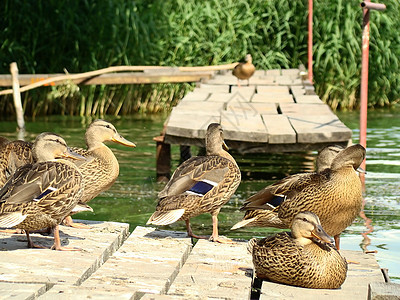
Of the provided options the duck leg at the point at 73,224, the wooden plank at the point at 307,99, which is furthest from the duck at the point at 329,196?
the wooden plank at the point at 307,99

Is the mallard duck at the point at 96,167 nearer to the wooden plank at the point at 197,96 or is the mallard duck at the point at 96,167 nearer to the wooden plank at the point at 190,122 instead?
the wooden plank at the point at 190,122

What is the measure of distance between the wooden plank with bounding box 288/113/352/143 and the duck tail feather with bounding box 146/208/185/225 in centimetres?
303

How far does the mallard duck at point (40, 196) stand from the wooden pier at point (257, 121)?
3.32 m

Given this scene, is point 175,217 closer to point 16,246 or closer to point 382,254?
point 16,246

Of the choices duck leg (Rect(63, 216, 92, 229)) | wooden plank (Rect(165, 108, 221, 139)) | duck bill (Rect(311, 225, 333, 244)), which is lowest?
wooden plank (Rect(165, 108, 221, 139))

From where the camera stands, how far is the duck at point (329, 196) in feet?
18.5

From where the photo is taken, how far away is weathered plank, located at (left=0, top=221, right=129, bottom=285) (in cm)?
480

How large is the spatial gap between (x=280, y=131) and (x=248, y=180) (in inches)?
50.9

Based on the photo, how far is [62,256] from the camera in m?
5.26

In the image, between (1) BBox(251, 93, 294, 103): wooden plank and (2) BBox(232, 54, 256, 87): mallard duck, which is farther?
(2) BBox(232, 54, 256, 87): mallard duck

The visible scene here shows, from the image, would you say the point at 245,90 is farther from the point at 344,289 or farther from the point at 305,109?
the point at 344,289

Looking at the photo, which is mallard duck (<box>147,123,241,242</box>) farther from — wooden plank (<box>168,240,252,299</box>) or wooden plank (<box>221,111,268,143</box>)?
wooden plank (<box>221,111,268,143</box>)

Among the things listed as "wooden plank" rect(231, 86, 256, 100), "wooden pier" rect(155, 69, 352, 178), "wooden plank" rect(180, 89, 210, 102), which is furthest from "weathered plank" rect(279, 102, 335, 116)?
"wooden plank" rect(231, 86, 256, 100)

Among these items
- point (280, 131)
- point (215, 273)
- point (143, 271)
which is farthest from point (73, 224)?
point (280, 131)
